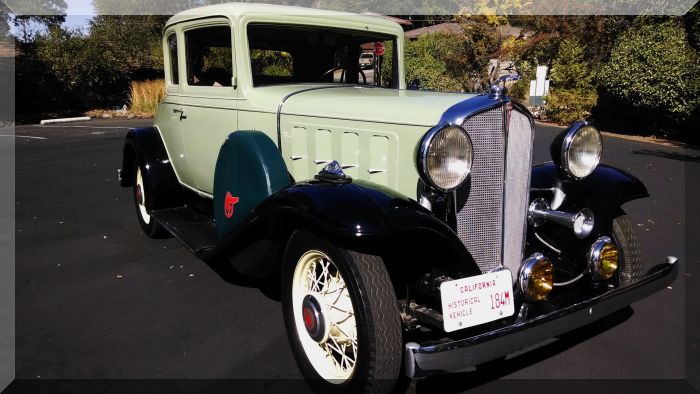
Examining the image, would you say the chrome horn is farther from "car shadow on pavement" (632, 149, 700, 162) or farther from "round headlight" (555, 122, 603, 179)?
"car shadow on pavement" (632, 149, 700, 162)

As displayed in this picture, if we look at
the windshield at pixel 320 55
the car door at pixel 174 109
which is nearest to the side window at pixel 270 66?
the windshield at pixel 320 55

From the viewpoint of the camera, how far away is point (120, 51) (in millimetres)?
17672

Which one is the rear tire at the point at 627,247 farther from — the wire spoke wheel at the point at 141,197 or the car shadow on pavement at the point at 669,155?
the car shadow on pavement at the point at 669,155

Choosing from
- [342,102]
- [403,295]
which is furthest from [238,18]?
[403,295]

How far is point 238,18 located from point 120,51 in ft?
53.4

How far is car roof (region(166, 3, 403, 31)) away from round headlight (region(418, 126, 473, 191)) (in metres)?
1.79

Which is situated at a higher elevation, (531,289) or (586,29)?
(586,29)

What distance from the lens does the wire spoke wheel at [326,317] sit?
235cm

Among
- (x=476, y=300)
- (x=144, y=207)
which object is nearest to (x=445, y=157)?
(x=476, y=300)

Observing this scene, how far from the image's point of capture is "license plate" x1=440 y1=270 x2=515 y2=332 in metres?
2.08

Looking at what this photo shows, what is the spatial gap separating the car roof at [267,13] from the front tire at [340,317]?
1.74 meters

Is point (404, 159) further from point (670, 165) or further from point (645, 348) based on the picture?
point (670, 165)

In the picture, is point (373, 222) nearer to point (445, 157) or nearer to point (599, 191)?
point (445, 157)

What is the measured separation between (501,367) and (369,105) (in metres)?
1.49
